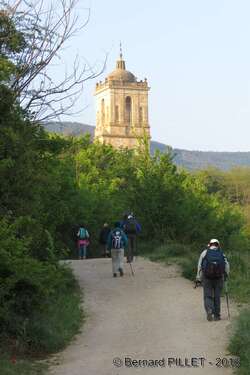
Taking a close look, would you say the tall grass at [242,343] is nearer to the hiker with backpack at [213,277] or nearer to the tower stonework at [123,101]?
the hiker with backpack at [213,277]

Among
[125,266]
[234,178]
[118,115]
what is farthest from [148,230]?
[118,115]

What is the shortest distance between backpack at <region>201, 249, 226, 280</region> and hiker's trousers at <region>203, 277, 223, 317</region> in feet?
0.49

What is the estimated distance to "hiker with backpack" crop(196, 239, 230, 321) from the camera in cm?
1365

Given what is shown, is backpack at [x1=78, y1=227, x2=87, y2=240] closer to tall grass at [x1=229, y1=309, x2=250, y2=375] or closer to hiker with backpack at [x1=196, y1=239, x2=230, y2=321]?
hiker with backpack at [x1=196, y1=239, x2=230, y2=321]

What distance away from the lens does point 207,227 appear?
28594 millimetres

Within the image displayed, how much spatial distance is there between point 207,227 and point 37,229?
1628 cm

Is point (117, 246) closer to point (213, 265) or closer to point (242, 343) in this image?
point (213, 265)

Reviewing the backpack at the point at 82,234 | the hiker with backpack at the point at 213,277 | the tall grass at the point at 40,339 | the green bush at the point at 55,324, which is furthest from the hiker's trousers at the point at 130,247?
the hiker with backpack at the point at 213,277

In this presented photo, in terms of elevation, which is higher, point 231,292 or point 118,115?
point 118,115

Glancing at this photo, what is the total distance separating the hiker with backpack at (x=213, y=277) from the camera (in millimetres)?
13648

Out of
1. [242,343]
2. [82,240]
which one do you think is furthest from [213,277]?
[82,240]

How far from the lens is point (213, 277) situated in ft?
45.0

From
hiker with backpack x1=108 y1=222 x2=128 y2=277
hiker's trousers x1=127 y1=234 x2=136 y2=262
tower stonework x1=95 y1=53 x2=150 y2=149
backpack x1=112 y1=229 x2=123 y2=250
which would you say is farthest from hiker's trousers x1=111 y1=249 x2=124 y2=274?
tower stonework x1=95 y1=53 x2=150 y2=149

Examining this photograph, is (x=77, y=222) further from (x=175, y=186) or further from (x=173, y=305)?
(x=173, y=305)
